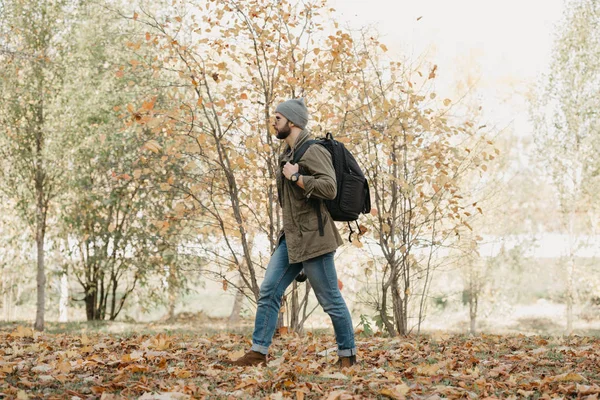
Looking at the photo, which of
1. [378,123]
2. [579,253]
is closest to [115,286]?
[378,123]

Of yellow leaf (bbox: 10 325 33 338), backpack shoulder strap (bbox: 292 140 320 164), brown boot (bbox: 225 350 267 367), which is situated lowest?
brown boot (bbox: 225 350 267 367)

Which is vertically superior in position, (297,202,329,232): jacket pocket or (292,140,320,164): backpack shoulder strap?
(292,140,320,164): backpack shoulder strap

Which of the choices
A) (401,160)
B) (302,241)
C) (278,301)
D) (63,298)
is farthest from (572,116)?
(302,241)

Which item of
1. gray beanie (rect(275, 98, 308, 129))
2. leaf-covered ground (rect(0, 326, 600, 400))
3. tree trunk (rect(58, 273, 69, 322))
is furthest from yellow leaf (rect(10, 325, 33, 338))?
tree trunk (rect(58, 273, 69, 322))

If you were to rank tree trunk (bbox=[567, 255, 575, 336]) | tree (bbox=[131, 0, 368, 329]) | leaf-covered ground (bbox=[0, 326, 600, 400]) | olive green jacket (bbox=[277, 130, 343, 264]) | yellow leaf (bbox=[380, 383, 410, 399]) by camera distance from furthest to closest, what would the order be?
tree trunk (bbox=[567, 255, 575, 336]) < tree (bbox=[131, 0, 368, 329]) < olive green jacket (bbox=[277, 130, 343, 264]) < leaf-covered ground (bbox=[0, 326, 600, 400]) < yellow leaf (bbox=[380, 383, 410, 399])

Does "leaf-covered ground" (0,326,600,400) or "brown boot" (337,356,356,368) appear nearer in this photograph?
"leaf-covered ground" (0,326,600,400)

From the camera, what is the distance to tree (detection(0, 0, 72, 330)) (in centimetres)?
1079

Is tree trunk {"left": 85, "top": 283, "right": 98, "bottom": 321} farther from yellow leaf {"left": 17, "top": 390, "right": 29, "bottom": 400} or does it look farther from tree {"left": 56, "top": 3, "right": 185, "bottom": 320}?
yellow leaf {"left": 17, "top": 390, "right": 29, "bottom": 400}

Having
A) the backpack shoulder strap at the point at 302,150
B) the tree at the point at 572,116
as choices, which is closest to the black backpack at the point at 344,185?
the backpack shoulder strap at the point at 302,150

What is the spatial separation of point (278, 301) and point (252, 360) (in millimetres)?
445

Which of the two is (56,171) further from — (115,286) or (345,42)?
(345,42)

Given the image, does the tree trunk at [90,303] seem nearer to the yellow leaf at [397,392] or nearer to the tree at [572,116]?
the yellow leaf at [397,392]

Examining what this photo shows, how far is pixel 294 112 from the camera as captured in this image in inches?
173

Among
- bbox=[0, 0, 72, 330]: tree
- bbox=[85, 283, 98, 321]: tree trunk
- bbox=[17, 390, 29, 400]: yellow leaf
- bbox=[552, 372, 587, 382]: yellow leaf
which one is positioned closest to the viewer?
bbox=[17, 390, 29, 400]: yellow leaf
